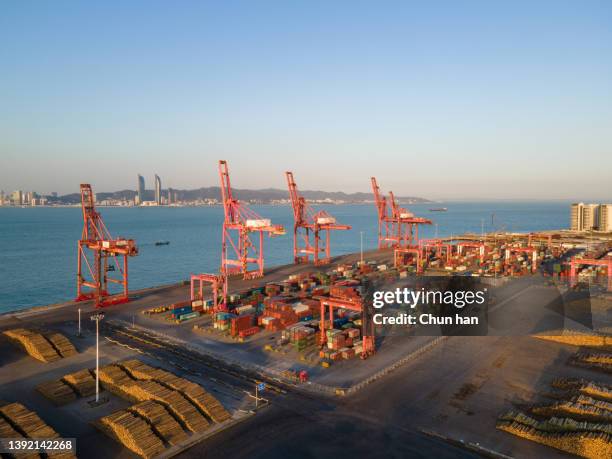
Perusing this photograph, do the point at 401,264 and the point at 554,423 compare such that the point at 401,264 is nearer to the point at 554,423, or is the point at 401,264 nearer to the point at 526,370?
the point at 526,370

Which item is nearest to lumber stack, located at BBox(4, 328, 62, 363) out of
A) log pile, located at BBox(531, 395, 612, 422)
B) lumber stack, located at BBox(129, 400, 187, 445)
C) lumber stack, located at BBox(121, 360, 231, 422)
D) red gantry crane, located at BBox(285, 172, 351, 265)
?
lumber stack, located at BBox(121, 360, 231, 422)

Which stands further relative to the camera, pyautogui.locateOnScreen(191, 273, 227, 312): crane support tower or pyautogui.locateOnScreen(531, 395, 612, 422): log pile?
pyautogui.locateOnScreen(191, 273, 227, 312): crane support tower

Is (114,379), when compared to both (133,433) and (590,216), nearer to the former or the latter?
(133,433)

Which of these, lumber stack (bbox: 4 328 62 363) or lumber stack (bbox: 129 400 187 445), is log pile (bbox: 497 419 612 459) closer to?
lumber stack (bbox: 129 400 187 445)

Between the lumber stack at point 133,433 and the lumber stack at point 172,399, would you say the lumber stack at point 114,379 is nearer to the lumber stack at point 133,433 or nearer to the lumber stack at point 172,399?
the lumber stack at point 172,399

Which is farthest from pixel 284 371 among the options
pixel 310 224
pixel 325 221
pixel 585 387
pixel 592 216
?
pixel 592 216

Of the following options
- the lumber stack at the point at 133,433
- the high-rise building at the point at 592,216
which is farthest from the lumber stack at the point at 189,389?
the high-rise building at the point at 592,216
